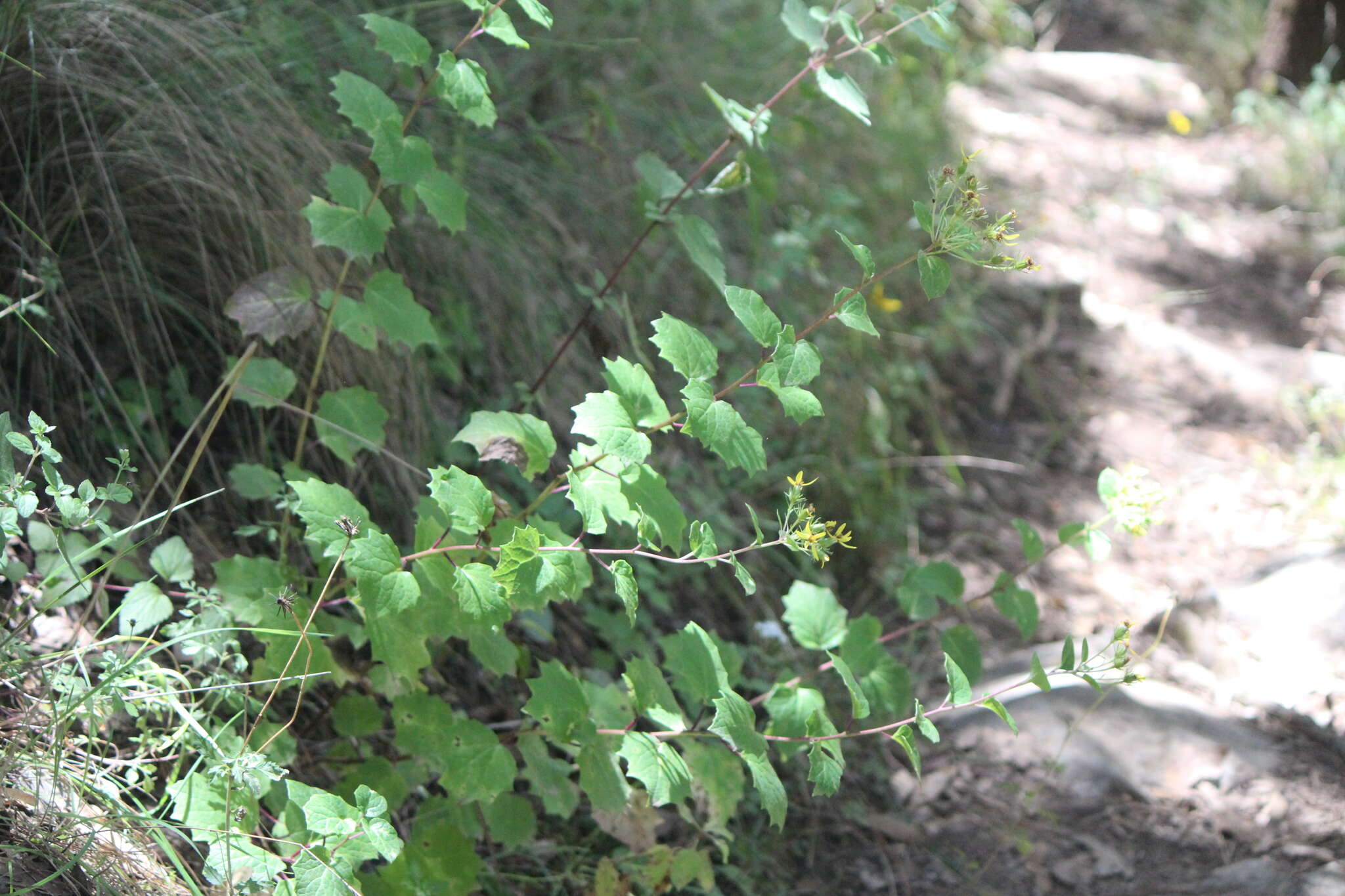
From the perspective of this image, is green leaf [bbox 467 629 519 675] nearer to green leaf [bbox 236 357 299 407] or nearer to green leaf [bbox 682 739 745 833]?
green leaf [bbox 682 739 745 833]

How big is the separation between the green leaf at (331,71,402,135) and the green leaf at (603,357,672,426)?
0.48 m

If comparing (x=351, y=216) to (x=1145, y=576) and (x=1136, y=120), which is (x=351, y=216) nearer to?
(x=1145, y=576)

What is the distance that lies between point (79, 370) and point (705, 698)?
3.73 ft

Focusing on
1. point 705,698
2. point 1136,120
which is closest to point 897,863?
point 705,698

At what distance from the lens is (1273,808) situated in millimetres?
2047

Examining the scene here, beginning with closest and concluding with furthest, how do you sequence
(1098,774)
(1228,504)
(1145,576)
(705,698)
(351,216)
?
1. (705,698)
2. (351,216)
3. (1098,774)
4. (1145,576)
5. (1228,504)

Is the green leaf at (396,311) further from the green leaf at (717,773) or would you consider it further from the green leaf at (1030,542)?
the green leaf at (1030,542)

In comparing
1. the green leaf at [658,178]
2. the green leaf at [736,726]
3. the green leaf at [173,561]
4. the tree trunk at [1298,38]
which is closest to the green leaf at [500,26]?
the green leaf at [658,178]

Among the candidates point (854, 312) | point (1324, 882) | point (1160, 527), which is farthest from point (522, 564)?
point (1160, 527)

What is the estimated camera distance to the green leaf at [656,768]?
1.31 m

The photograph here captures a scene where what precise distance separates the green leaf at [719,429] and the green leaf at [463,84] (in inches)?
20.0

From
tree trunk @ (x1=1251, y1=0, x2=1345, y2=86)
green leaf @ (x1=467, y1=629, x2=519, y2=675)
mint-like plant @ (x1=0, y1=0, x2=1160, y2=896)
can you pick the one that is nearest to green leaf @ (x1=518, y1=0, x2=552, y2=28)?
mint-like plant @ (x1=0, y1=0, x2=1160, y2=896)

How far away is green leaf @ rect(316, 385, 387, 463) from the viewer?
154 centimetres

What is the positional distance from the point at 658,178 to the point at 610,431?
0.72 meters
